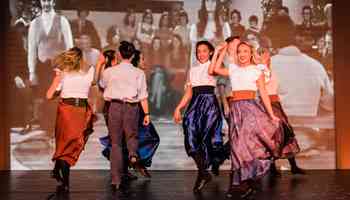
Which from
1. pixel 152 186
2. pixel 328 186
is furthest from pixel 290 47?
pixel 152 186

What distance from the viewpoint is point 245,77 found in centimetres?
467

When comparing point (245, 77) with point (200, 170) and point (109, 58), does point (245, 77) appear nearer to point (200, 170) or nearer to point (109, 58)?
Answer: point (200, 170)

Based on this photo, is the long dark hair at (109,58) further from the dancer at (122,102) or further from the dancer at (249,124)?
the dancer at (249,124)

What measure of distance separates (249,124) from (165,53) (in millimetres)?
A: 2919

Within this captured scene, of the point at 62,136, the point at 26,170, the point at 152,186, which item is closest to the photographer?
the point at 62,136

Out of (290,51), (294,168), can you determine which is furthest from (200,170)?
(290,51)

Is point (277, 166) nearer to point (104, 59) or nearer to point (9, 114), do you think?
point (104, 59)

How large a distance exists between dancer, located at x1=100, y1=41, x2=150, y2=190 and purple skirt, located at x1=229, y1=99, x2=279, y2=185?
1.04 m

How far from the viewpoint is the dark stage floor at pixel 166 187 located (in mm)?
4875

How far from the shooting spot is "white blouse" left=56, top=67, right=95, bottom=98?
5164 millimetres

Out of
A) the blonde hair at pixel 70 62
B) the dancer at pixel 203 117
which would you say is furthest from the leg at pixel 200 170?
the blonde hair at pixel 70 62

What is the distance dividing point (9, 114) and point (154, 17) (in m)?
2.16

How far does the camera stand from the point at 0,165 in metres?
7.28

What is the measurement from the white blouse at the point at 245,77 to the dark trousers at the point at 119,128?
1.07 metres
